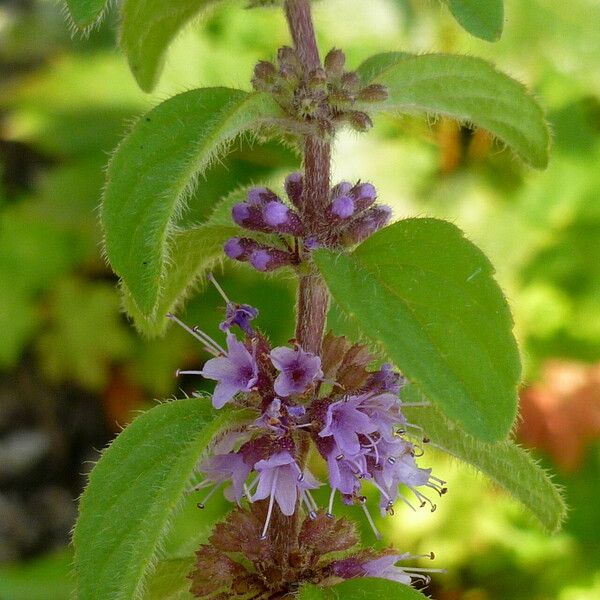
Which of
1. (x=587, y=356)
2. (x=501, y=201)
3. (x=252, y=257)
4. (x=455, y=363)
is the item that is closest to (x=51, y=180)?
(x=501, y=201)

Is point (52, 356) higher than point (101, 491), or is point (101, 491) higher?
point (52, 356)

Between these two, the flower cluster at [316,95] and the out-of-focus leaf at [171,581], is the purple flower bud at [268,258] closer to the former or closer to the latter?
the flower cluster at [316,95]

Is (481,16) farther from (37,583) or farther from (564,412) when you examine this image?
(564,412)

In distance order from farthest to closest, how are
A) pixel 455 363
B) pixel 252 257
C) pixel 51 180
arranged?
1. pixel 51 180
2. pixel 252 257
3. pixel 455 363

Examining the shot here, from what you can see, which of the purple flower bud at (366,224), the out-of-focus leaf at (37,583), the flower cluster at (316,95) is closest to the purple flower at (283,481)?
the purple flower bud at (366,224)

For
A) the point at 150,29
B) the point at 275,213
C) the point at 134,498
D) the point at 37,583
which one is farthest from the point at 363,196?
the point at 37,583

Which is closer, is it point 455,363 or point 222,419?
point 455,363

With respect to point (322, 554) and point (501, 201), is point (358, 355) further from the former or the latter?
point (501, 201)

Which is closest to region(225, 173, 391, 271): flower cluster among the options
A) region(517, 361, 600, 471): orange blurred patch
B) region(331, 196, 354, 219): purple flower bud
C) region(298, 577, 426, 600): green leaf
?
region(331, 196, 354, 219): purple flower bud
